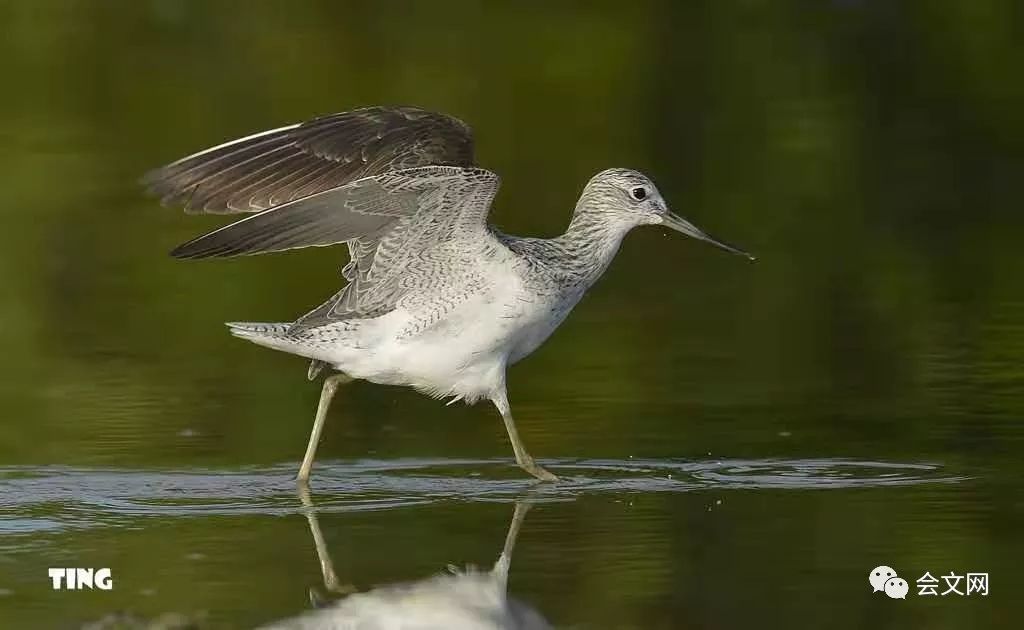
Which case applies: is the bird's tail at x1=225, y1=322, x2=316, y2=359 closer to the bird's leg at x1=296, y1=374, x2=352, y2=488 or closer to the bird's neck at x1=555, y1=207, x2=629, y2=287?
the bird's leg at x1=296, y1=374, x2=352, y2=488

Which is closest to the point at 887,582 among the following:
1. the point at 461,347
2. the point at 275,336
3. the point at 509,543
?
the point at 509,543

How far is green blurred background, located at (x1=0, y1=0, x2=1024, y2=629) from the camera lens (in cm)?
815

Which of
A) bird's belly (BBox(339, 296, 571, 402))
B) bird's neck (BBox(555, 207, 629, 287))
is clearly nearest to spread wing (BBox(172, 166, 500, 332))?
bird's belly (BBox(339, 296, 571, 402))

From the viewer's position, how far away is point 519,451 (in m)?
9.79

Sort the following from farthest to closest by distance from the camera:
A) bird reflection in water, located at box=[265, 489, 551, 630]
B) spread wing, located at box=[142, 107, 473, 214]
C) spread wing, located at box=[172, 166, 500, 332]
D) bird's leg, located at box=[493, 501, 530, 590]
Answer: spread wing, located at box=[142, 107, 473, 214]
spread wing, located at box=[172, 166, 500, 332]
bird's leg, located at box=[493, 501, 530, 590]
bird reflection in water, located at box=[265, 489, 551, 630]

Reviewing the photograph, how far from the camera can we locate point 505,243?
388 inches

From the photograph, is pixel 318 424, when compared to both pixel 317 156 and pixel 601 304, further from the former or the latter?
pixel 601 304

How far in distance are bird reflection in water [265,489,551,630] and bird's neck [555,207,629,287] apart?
235 cm

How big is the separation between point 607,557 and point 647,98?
12.7 metres

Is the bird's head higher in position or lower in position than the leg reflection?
higher

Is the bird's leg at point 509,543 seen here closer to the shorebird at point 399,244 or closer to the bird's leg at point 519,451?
Answer: the bird's leg at point 519,451

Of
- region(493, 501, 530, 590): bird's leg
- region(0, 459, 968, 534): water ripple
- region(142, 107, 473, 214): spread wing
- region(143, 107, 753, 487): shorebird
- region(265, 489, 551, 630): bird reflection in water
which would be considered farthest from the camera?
region(142, 107, 473, 214): spread wing

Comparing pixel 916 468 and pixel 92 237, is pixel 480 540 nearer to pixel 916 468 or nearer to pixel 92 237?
pixel 916 468

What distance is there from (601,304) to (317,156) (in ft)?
12.2
